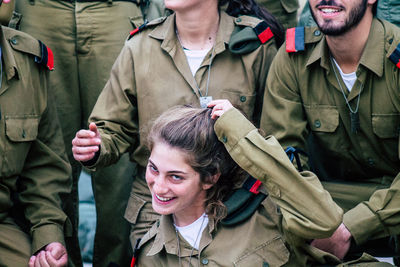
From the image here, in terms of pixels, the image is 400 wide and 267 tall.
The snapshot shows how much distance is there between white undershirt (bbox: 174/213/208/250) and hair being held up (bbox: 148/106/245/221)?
0.07m

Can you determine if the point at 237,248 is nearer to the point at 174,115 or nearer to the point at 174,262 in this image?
the point at 174,262

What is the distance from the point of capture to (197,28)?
419 centimetres

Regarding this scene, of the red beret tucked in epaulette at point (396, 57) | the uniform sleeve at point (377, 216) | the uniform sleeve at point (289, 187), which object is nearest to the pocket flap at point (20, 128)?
the uniform sleeve at point (289, 187)

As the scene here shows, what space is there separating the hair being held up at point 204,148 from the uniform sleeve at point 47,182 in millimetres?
879

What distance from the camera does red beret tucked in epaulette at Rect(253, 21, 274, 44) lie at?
415cm

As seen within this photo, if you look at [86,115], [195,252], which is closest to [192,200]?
[195,252]

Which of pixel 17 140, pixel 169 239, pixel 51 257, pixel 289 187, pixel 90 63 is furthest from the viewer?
pixel 90 63

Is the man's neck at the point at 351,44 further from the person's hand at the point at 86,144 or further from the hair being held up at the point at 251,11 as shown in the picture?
the person's hand at the point at 86,144

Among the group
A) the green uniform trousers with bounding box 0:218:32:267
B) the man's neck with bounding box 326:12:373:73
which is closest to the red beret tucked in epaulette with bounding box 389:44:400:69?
the man's neck with bounding box 326:12:373:73

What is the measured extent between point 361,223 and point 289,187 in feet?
2.25

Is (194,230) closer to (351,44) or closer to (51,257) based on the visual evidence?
(51,257)

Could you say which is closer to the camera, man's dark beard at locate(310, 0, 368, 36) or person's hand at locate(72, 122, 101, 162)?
person's hand at locate(72, 122, 101, 162)

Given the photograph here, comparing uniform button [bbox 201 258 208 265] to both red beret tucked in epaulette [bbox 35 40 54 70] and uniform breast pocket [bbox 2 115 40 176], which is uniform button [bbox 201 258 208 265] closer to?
uniform breast pocket [bbox 2 115 40 176]

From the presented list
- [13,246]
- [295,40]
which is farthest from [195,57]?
[13,246]
